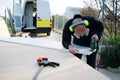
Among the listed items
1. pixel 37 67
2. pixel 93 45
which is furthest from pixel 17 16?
pixel 37 67

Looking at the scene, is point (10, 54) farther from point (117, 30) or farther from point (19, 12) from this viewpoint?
point (19, 12)

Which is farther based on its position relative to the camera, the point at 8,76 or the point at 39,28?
the point at 39,28

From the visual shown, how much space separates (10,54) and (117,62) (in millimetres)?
4518

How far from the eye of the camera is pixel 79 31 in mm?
3311

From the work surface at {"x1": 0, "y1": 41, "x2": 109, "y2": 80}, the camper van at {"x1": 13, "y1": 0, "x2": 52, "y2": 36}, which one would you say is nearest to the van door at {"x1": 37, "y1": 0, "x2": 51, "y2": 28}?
the camper van at {"x1": 13, "y1": 0, "x2": 52, "y2": 36}

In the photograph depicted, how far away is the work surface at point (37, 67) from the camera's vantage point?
170 centimetres

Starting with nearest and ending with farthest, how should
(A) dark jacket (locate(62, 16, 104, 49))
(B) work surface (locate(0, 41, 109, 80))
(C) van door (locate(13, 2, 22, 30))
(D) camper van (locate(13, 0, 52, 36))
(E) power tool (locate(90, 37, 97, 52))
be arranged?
(B) work surface (locate(0, 41, 109, 80)) → (E) power tool (locate(90, 37, 97, 52)) → (A) dark jacket (locate(62, 16, 104, 49)) → (C) van door (locate(13, 2, 22, 30)) → (D) camper van (locate(13, 0, 52, 36))

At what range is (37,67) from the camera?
6.30 feet

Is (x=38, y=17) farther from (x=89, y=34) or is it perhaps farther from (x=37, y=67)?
(x=37, y=67)

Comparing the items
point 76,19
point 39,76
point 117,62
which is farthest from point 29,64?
point 117,62

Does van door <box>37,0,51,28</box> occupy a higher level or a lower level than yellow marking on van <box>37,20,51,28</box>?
higher

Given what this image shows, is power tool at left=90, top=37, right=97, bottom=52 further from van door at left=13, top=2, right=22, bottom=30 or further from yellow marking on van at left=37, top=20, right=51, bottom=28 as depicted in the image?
yellow marking on van at left=37, top=20, right=51, bottom=28

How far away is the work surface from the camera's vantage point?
170 cm

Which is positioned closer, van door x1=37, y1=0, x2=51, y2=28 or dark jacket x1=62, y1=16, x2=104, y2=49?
dark jacket x1=62, y1=16, x2=104, y2=49
